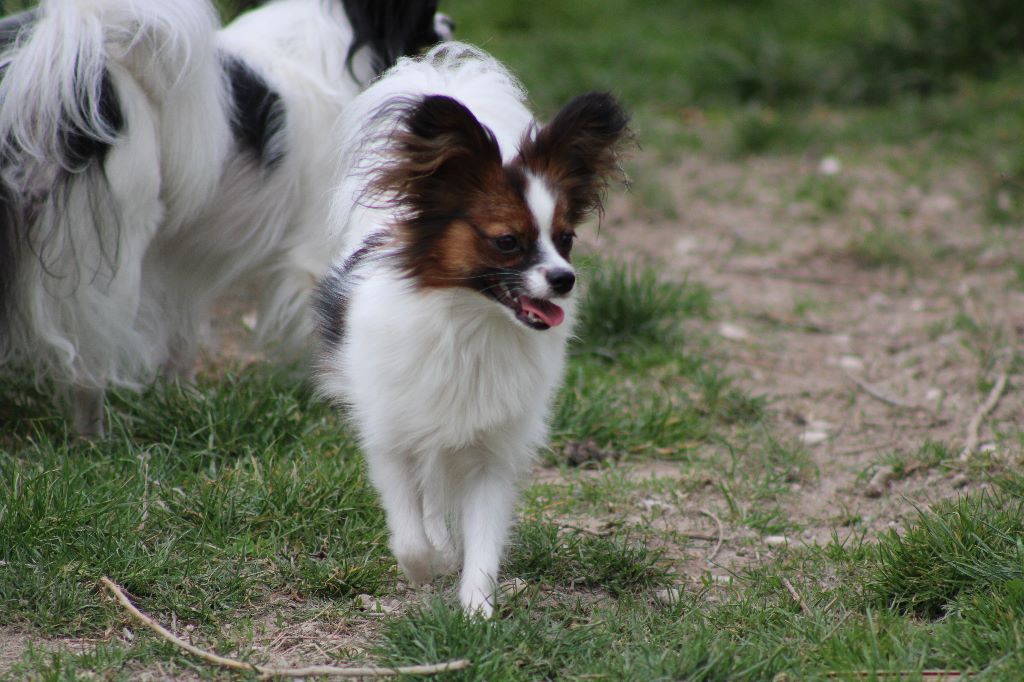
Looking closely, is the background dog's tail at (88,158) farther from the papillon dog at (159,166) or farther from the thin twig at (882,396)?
the thin twig at (882,396)

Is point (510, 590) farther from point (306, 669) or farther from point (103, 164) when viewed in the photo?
point (103, 164)

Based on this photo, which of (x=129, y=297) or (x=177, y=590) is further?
(x=129, y=297)

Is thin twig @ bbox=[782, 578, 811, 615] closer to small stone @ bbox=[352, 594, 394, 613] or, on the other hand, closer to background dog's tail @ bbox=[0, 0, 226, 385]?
small stone @ bbox=[352, 594, 394, 613]

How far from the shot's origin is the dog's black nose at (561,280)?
2990 mm

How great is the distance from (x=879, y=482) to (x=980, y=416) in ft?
2.24

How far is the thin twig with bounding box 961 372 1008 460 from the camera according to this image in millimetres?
4461

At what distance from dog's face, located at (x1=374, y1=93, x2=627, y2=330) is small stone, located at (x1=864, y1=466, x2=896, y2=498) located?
1664mm

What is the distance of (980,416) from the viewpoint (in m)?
4.75

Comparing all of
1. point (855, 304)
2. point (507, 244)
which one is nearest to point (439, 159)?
point (507, 244)

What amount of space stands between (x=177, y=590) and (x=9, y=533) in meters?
0.50

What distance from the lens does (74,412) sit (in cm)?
438

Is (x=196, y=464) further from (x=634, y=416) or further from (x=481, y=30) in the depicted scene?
(x=481, y=30)

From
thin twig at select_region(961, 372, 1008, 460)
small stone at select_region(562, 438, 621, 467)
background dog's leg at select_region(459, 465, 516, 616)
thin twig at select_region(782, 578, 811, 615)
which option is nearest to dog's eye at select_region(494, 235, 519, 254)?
background dog's leg at select_region(459, 465, 516, 616)

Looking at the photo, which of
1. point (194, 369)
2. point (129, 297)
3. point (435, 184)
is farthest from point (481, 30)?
point (435, 184)
